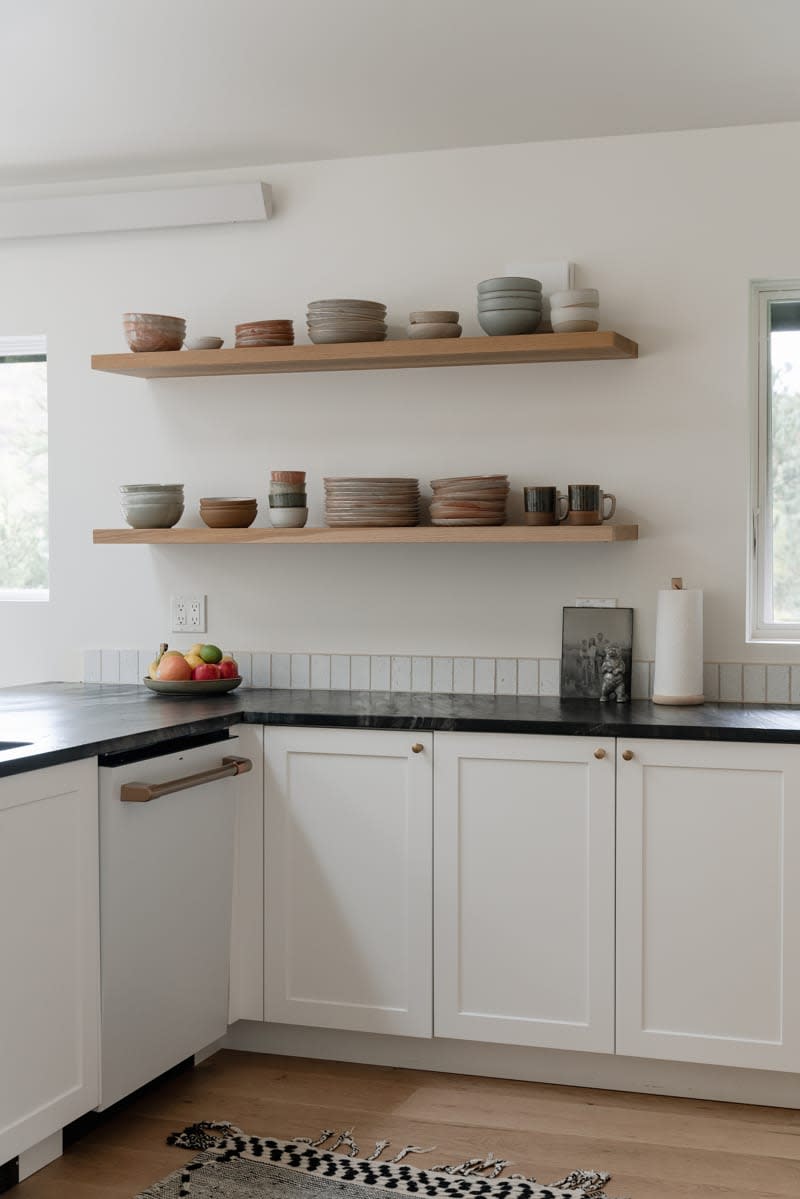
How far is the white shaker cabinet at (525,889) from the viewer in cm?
303

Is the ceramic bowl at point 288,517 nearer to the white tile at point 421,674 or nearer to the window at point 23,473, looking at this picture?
the white tile at point 421,674

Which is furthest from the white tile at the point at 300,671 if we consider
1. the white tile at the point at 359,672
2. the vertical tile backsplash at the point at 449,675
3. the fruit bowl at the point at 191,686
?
the fruit bowl at the point at 191,686

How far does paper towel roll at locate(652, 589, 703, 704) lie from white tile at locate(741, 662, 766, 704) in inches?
6.3

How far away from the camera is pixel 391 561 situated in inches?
146

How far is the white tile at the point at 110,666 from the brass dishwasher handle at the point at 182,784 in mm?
902

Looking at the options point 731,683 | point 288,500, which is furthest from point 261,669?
point 731,683

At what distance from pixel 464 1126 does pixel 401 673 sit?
1259mm

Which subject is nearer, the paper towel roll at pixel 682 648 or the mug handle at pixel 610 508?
the paper towel roll at pixel 682 648

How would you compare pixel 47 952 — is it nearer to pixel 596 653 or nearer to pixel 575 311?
pixel 596 653

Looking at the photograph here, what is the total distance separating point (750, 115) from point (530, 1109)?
2.52 m

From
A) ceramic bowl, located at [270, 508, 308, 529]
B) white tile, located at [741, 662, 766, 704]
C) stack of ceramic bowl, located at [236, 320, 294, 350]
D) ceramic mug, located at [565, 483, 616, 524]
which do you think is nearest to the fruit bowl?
ceramic bowl, located at [270, 508, 308, 529]

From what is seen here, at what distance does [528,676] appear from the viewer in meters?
3.59

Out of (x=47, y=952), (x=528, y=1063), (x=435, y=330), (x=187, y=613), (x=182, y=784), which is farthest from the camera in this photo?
(x=187, y=613)

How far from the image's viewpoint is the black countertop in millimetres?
2828
